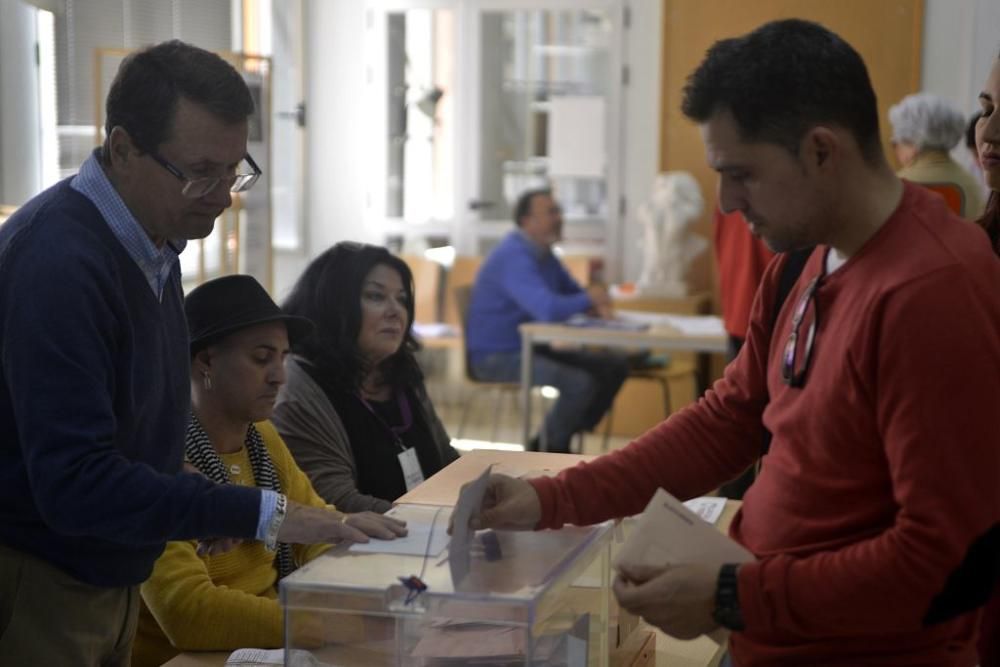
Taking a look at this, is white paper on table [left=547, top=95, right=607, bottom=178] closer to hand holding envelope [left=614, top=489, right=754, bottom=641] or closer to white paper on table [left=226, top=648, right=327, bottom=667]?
white paper on table [left=226, top=648, right=327, bottom=667]

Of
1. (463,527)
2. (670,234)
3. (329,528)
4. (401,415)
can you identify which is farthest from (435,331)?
(463,527)

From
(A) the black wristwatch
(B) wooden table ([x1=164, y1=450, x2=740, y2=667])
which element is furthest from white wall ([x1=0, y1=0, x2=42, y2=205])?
(A) the black wristwatch

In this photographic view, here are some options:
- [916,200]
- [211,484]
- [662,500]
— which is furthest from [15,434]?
[916,200]

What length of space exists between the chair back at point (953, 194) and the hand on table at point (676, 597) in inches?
113

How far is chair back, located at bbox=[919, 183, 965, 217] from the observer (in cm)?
389

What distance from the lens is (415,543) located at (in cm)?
162

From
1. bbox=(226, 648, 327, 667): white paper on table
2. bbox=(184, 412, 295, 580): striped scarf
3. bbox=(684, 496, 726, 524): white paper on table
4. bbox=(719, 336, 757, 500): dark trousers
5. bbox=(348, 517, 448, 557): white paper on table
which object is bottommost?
bbox=(719, 336, 757, 500): dark trousers

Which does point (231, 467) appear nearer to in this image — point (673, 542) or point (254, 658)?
point (254, 658)

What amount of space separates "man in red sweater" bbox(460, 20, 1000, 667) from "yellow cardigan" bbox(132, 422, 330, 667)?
0.94 m

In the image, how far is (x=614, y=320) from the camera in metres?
5.94

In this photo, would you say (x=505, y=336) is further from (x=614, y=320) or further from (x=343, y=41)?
(x=343, y=41)

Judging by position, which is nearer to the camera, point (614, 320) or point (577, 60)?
point (614, 320)

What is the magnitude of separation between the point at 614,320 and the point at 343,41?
3.23 meters

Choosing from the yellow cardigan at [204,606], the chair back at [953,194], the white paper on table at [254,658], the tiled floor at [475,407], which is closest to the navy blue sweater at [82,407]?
the white paper on table at [254,658]
